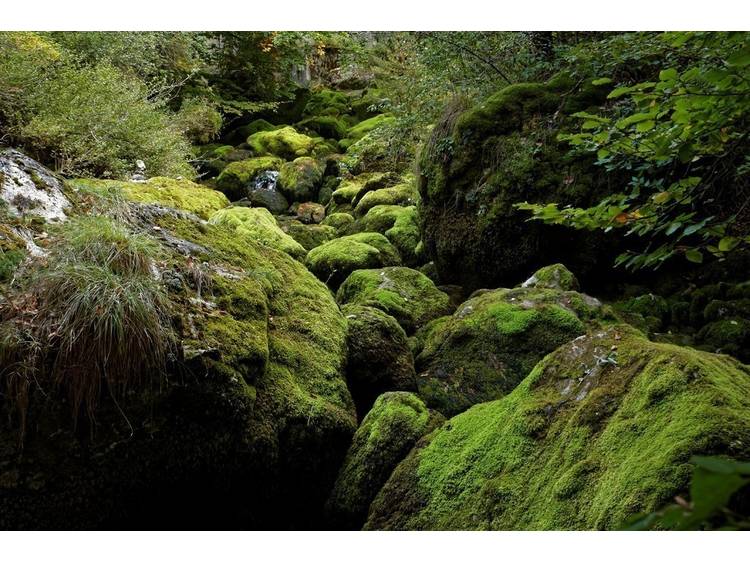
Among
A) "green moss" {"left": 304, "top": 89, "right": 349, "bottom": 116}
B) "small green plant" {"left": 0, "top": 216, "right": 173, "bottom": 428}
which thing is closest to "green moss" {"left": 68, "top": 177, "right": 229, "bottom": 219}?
"small green plant" {"left": 0, "top": 216, "right": 173, "bottom": 428}

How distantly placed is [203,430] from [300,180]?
9.94m

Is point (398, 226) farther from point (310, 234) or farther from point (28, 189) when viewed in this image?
point (28, 189)

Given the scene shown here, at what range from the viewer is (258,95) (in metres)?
15.7

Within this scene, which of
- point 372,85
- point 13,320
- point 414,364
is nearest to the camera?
point 13,320

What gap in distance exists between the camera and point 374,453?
3086 mm

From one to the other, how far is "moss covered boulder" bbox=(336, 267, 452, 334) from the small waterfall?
6716mm

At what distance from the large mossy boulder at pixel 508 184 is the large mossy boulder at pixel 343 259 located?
2.56 feet

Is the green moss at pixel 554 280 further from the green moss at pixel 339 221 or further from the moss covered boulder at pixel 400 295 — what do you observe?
the green moss at pixel 339 221

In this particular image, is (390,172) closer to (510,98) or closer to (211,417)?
(510,98)

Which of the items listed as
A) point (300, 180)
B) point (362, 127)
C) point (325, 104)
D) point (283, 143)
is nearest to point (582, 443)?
point (300, 180)

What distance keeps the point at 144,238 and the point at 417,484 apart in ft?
6.38

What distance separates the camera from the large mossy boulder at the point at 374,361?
3.93 meters

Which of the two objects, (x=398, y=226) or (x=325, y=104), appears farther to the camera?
(x=325, y=104)

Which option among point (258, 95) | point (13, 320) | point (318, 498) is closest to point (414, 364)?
point (318, 498)
